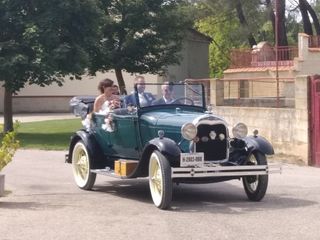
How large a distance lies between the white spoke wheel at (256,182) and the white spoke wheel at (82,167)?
266 cm

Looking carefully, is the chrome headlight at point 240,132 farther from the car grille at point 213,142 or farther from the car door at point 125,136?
the car door at point 125,136

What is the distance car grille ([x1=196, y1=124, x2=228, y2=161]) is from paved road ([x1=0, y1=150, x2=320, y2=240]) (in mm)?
734

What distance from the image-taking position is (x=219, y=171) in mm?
10758

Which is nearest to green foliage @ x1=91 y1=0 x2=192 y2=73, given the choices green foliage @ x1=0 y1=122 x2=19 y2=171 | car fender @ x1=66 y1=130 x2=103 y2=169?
car fender @ x1=66 y1=130 x2=103 y2=169

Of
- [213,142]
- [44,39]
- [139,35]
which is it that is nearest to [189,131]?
[213,142]

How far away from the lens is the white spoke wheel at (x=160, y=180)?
1045 cm

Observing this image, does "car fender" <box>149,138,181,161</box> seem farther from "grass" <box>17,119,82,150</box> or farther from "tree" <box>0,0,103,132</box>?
"tree" <box>0,0,103,132</box>

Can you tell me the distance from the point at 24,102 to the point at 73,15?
3034 centimetres

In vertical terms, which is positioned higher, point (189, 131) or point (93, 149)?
point (189, 131)

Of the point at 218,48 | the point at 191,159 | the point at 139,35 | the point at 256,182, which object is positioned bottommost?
the point at 256,182

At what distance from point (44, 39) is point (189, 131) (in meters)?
15.3

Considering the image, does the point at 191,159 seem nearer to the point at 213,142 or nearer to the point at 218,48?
the point at 213,142

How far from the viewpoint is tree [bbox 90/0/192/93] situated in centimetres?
3569

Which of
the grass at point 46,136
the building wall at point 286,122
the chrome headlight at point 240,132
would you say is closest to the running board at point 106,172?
the chrome headlight at point 240,132
